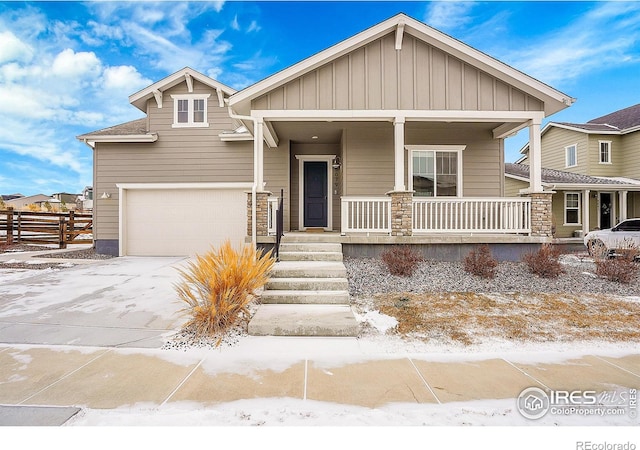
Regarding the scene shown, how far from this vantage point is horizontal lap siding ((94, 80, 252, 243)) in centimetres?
1144

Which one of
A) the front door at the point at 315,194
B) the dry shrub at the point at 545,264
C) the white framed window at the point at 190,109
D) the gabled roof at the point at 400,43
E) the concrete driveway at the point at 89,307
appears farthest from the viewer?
the white framed window at the point at 190,109

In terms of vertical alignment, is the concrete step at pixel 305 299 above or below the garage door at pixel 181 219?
below

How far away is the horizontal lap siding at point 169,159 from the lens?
11.4 m

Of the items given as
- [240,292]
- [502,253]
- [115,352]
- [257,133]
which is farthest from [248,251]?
[502,253]

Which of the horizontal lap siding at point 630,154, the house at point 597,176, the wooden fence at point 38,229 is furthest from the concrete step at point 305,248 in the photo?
the horizontal lap siding at point 630,154

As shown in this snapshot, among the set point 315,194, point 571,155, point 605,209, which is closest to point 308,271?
point 315,194

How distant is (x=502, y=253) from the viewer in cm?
779

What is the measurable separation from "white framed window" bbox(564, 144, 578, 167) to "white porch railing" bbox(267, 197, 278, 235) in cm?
1915

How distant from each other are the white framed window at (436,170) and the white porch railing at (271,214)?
4.29m

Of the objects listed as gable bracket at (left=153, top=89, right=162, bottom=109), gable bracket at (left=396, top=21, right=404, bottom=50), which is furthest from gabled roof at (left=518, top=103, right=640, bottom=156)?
gable bracket at (left=153, top=89, right=162, bottom=109)

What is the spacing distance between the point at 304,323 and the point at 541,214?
22.9ft

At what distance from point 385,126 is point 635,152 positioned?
16.6m

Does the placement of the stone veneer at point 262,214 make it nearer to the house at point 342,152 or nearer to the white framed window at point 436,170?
the house at point 342,152

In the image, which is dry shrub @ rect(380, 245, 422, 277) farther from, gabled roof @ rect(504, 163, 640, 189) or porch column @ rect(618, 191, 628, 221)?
porch column @ rect(618, 191, 628, 221)
